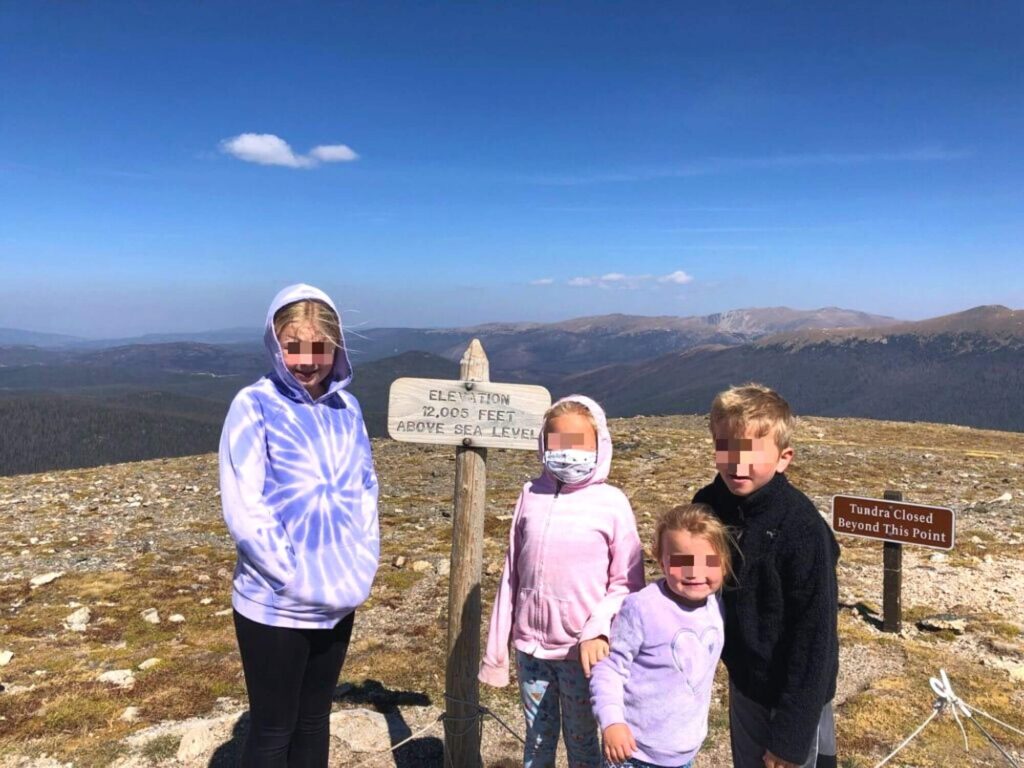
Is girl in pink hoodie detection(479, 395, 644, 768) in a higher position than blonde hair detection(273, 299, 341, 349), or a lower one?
lower

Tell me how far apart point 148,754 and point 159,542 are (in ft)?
30.4

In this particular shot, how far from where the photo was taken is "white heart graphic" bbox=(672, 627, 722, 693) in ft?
11.4

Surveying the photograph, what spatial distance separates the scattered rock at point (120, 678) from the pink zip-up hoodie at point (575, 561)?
17.5 ft

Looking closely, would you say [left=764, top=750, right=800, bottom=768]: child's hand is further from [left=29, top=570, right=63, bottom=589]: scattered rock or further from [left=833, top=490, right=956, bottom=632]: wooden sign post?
[left=29, top=570, right=63, bottom=589]: scattered rock

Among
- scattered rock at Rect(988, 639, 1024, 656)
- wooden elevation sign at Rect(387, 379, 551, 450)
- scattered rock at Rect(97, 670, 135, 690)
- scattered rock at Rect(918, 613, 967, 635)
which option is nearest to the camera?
wooden elevation sign at Rect(387, 379, 551, 450)

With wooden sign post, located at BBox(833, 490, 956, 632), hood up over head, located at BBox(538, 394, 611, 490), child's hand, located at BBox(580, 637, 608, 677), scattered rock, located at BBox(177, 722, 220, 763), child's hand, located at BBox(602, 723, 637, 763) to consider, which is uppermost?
hood up over head, located at BBox(538, 394, 611, 490)

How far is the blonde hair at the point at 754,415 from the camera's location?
135 inches

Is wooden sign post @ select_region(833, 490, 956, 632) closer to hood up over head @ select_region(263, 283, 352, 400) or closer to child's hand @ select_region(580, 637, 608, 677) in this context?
child's hand @ select_region(580, 637, 608, 677)

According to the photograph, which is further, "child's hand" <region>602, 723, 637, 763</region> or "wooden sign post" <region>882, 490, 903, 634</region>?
"wooden sign post" <region>882, 490, 903, 634</region>

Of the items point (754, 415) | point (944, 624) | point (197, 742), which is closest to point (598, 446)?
point (754, 415)

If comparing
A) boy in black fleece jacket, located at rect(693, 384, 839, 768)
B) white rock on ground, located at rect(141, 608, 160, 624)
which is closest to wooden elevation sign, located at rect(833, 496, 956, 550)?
boy in black fleece jacket, located at rect(693, 384, 839, 768)

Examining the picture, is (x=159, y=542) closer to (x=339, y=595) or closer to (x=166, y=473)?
(x=166, y=473)

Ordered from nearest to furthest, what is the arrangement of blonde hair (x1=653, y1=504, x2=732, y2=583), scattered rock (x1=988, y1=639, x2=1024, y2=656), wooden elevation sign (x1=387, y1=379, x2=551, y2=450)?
blonde hair (x1=653, y1=504, x2=732, y2=583) < wooden elevation sign (x1=387, y1=379, x2=551, y2=450) < scattered rock (x1=988, y1=639, x2=1024, y2=656)

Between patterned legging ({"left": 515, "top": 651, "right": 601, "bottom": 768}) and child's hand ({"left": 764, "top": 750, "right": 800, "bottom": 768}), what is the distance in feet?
3.48
